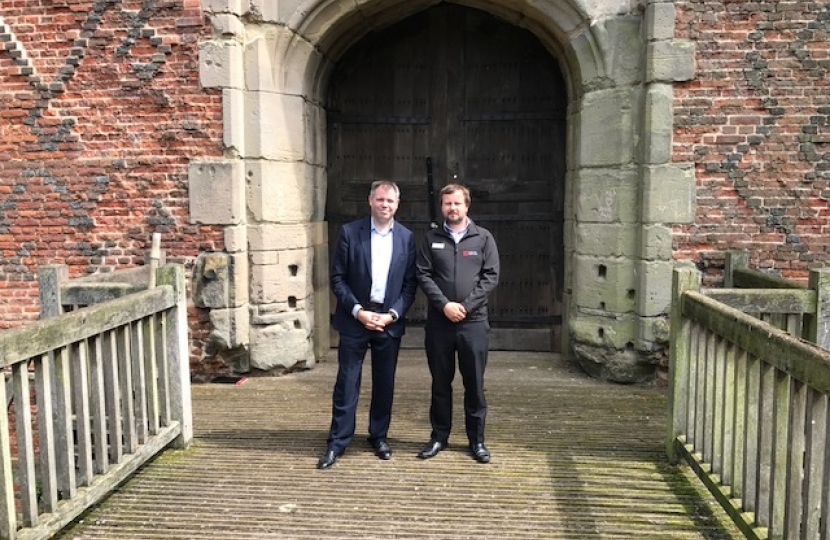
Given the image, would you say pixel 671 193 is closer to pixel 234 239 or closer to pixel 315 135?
pixel 315 135

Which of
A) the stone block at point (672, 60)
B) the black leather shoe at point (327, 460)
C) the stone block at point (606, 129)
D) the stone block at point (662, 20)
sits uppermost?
the stone block at point (662, 20)

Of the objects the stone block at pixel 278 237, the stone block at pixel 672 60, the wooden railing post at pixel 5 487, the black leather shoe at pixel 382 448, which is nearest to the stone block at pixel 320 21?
the stone block at pixel 278 237

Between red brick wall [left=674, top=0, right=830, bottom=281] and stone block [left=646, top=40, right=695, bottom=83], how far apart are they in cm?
7

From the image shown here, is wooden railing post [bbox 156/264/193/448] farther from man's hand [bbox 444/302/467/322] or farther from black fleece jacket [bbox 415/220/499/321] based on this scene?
man's hand [bbox 444/302/467/322]

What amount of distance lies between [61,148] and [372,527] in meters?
4.38

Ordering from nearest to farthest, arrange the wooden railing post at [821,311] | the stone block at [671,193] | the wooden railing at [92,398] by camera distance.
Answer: the wooden railing at [92,398], the wooden railing post at [821,311], the stone block at [671,193]

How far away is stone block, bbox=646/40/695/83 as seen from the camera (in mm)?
5234

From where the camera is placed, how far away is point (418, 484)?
3.68 meters

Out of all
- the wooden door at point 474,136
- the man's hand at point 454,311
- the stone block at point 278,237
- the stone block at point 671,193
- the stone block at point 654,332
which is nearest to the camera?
the man's hand at point 454,311

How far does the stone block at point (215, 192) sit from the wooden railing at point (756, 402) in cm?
352

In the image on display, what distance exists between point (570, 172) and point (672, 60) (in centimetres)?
133

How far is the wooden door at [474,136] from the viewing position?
6.48 metres

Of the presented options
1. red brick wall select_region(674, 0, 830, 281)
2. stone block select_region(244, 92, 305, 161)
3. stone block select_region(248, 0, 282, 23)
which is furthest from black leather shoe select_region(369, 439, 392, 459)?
stone block select_region(248, 0, 282, 23)

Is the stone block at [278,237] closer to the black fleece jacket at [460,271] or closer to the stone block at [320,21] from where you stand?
the stone block at [320,21]
